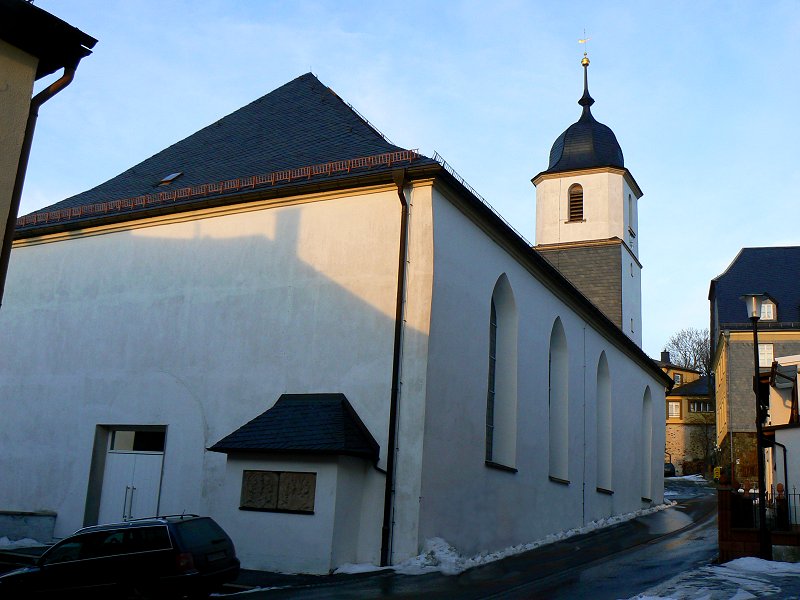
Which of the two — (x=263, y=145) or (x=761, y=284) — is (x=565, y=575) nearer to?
(x=263, y=145)

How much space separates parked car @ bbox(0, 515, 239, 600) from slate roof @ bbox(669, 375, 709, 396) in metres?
65.2

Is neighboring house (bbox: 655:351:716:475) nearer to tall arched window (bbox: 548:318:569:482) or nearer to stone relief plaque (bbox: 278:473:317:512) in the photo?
tall arched window (bbox: 548:318:569:482)

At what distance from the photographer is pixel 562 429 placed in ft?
77.6

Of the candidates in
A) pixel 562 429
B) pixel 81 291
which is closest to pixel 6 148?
pixel 81 291

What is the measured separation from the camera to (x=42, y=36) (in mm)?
9266

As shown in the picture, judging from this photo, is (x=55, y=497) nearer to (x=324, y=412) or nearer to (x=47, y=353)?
(x=47, y=353)

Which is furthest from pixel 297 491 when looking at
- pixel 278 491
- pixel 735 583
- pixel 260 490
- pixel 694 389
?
pixel 694 389

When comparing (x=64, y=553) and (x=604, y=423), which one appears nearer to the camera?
(x=64, y=553)

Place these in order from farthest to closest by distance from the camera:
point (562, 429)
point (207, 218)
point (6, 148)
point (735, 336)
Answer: point (735, 336)
point (562, 429)
point (207, 218)
point (6, 148)

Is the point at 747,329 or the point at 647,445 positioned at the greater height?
the point at 747,329

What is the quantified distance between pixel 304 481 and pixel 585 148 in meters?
25.8

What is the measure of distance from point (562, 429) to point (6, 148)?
17.9m

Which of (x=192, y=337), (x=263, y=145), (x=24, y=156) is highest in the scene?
(x=263, y=145)

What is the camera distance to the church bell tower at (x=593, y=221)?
34562 millimetres
